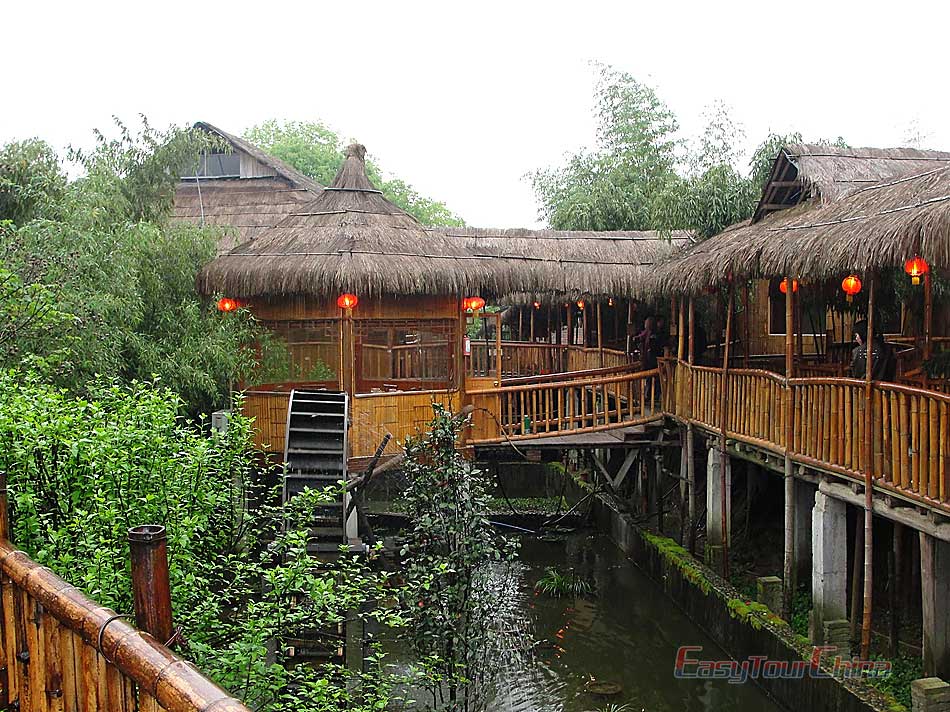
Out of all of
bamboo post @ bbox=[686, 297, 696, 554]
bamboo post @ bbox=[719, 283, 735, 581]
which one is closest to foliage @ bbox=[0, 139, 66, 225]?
bamboo post @ bbox=[719, 283, 735, 581]

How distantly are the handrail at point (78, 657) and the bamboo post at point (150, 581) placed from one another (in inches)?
3.8

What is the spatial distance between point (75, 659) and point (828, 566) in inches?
311

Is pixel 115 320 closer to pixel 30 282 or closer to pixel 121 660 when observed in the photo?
pixel 30 282

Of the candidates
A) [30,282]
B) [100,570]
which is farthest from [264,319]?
[100,570]

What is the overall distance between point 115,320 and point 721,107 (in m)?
19.0

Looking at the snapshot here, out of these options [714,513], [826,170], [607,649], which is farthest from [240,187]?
[607,649]

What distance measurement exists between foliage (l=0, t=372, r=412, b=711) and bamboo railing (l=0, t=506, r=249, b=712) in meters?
0.48

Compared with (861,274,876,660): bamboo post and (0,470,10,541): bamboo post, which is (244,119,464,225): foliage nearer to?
(861,274,876,660): bamboo post

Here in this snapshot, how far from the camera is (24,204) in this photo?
1160 cm

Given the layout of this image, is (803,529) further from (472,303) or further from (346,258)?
(346,258)

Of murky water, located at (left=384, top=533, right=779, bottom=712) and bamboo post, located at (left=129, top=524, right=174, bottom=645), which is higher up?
bamboo post, located at (left=129, top=524, right=174, bottom=645)

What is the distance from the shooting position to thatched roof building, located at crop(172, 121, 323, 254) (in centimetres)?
2150

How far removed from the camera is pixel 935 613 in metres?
7.94

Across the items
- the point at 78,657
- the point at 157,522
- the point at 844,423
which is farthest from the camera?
the point at 844,423
